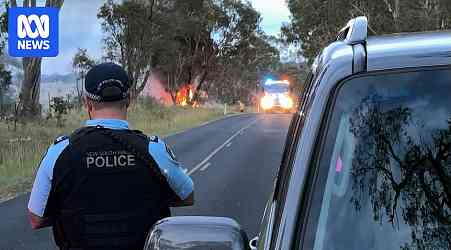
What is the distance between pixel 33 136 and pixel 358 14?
2159 centimetres

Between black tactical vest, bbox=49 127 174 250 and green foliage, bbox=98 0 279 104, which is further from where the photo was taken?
green foliage, bbox=98 0 279 104

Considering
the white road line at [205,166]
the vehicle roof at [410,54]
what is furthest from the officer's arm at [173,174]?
the white road line at [205,166]

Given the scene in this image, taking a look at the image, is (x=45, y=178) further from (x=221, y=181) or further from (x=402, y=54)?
(x=221, y=181)

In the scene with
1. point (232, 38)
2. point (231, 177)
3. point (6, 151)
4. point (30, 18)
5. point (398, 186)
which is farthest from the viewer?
point (232, 38)

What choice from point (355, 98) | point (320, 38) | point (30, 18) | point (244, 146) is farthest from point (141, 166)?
point (320, 38)

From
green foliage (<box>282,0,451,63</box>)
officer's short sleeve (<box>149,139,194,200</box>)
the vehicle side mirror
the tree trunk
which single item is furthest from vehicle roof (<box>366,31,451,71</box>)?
green foliage (<box>282,0,451,63</box>)

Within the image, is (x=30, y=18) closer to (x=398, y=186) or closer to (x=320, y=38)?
(x=398, y=186)

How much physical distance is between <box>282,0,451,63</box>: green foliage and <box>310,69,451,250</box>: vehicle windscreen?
26.8 m

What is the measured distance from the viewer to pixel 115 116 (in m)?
3.25

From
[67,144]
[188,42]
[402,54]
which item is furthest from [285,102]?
[402,54]

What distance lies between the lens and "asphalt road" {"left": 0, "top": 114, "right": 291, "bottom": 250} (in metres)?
9.56

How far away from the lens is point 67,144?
125 inches

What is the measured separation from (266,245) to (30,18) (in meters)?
18.5

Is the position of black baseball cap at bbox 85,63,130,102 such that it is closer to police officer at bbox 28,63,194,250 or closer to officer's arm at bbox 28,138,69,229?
police officer at bbox 28,63,194,250
